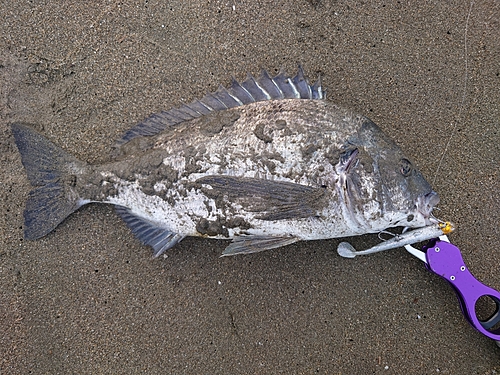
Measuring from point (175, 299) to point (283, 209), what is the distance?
3.56ft

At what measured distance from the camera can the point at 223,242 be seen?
8.90 feet

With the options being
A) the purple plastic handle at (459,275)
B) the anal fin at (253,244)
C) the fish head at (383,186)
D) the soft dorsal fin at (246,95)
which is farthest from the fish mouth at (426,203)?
the soft dorsal fin at (246,95)

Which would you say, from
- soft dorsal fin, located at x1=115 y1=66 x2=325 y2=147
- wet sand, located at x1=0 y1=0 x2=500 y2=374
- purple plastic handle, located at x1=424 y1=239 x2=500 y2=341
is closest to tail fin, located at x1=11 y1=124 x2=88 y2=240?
wet sand, located at x1=0 y1=0 x2=500 y2=374

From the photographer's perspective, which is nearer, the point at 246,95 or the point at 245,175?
the point at 245,175

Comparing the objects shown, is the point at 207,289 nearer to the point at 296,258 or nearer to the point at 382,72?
the point at 296,258

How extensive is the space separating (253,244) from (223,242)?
16.9 inches

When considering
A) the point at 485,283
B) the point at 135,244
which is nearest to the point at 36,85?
the point at 135,244

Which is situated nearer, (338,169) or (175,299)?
(338,169)

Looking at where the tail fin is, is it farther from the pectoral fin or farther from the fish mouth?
the fish mouth

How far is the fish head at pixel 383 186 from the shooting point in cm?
223

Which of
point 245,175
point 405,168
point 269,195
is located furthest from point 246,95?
point 405,168

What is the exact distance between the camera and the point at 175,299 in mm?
2678

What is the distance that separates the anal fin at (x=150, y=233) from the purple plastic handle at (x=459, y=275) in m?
1.74

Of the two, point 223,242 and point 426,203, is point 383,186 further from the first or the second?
point 223,242
